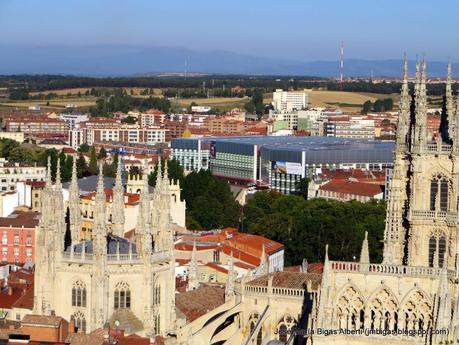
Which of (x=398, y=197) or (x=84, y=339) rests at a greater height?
(x=398, y=197)

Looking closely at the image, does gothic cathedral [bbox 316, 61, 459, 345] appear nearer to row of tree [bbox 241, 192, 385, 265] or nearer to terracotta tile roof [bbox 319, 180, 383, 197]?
row of tree [bbox 241, 192, 385, 265]

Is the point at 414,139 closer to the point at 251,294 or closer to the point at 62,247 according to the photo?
the point at 251,294

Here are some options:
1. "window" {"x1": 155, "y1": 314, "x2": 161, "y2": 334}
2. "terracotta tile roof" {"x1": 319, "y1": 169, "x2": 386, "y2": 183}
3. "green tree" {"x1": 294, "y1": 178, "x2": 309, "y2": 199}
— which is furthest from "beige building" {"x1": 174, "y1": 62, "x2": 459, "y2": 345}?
"terracotta tile roof" {"x1": 319, "y1": 169, "x2": 386, "y2": 183}

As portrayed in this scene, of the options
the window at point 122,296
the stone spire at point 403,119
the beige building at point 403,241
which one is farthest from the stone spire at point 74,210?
the stone spire at point 403,119

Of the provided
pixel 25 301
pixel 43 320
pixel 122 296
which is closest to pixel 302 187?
pixel 25 301

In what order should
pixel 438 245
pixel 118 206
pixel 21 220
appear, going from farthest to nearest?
pixel 21 220, pixel 118 206, pixel 438 245

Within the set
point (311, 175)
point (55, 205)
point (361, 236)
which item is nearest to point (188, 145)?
point (311, 175)

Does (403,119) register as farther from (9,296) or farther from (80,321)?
(9,296)
